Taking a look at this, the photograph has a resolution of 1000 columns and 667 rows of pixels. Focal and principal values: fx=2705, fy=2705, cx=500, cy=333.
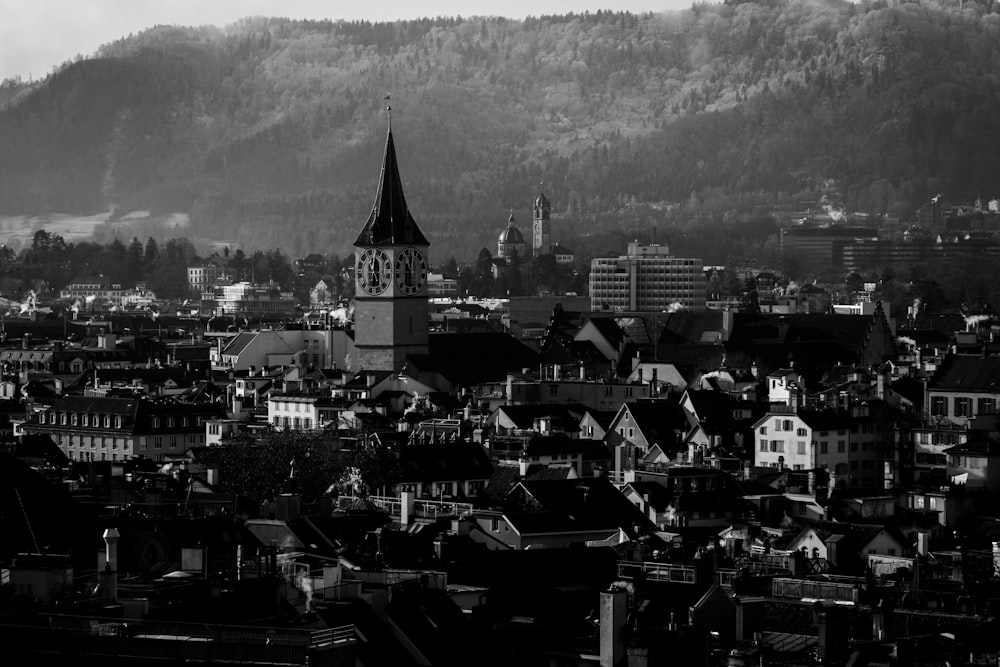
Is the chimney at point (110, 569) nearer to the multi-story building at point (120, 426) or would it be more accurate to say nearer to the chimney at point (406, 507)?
the chimney at point (406, 507)

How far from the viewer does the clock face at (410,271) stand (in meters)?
120

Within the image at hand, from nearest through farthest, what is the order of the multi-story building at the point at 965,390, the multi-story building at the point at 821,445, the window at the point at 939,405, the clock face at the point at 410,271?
the multi-story building at the point at 821,445, the multi-story building at the point at 965,390, the window at the point at 939,405, the clock face at the point at 410,271

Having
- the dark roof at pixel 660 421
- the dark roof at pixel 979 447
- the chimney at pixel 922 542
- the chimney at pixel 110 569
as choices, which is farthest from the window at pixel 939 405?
the chimney at pixel 110 569

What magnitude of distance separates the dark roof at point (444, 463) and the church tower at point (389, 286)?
4796 centimetres

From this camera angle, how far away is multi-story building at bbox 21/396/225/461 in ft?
287

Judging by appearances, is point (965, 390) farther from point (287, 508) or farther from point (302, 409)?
point (287, 508)

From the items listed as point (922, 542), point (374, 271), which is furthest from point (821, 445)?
point (374, 271)

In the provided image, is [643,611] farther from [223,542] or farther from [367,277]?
[367,277]

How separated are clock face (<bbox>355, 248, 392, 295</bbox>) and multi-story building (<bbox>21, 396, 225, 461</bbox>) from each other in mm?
28193

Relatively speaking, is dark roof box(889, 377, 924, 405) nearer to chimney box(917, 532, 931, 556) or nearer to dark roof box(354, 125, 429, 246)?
chimney box(917, 532, 931, 556)

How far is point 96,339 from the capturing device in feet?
540

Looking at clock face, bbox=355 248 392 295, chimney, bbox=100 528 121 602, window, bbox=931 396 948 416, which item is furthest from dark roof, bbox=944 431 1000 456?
clock face, bbox=355 248 392 295

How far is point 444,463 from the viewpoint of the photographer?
67.4m

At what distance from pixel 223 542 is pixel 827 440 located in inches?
1457
